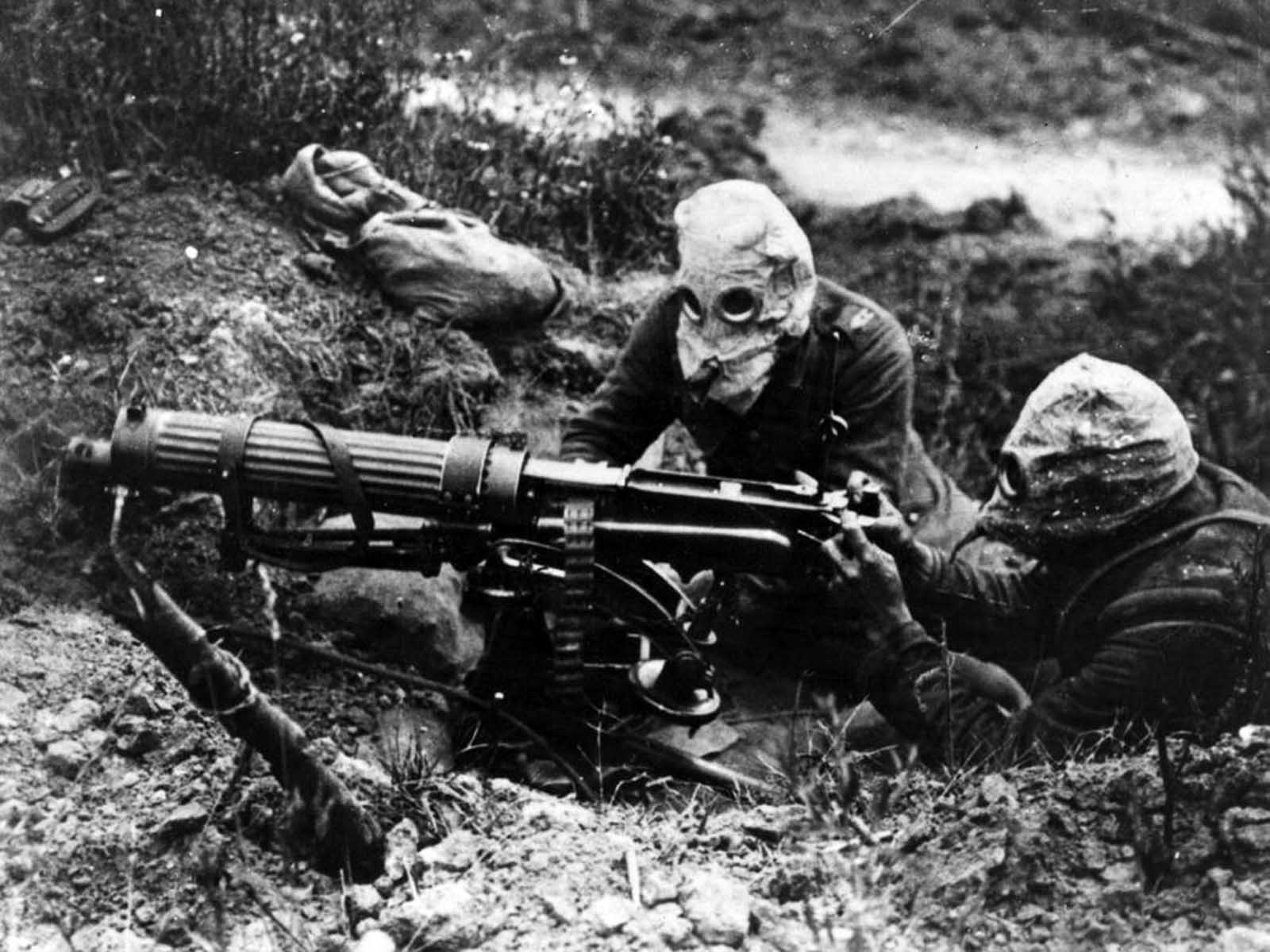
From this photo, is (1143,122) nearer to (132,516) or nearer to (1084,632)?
(1084,632)

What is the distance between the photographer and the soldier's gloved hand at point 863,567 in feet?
13.9

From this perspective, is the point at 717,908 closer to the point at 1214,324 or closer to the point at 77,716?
the point at 77,716

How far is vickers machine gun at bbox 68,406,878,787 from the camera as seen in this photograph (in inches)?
163

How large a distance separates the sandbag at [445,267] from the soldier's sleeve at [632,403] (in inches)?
36.4

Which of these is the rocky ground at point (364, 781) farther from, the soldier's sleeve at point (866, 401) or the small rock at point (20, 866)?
the soldier's sleeve at point (866, 401)

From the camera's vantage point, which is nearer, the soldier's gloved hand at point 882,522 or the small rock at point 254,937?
the small rock at point 254,937

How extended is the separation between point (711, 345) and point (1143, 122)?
625 cm

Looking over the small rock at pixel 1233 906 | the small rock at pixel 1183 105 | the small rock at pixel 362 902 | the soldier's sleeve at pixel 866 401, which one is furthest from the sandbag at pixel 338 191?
the small rock at pixel 1183 105

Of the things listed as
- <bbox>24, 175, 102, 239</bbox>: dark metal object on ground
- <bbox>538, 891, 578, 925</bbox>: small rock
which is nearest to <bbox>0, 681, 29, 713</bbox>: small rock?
<bbox>538, 891, 578, 925</bbox>: small rock

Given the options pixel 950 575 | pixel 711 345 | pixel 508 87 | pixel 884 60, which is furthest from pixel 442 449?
pixel 884 60

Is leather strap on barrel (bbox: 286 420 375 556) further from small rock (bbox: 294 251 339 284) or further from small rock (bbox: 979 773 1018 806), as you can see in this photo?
small rock (bbox: 294 251 339 284)

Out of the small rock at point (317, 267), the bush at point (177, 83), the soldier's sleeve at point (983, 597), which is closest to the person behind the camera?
the soldier's sleeve at point (983, 597)

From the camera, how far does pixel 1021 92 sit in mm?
10492

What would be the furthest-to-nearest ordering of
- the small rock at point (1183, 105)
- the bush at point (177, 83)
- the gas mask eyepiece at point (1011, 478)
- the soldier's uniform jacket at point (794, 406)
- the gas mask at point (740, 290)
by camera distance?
the small rock at point (1183, 105)
the bush at point (177, 83)
the soldier's uniform jacket at point (794, 406)
the gas mask at point (740, 290)
the gas mask eyepiece at point (1011, 478)
